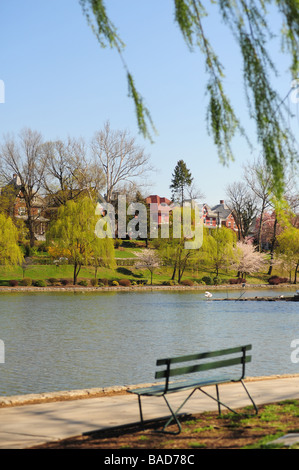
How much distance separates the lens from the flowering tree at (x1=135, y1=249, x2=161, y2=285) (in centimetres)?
6023

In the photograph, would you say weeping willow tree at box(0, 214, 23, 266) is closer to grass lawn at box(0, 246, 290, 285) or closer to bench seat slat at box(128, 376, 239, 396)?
grass lawn at box(0, 246, 290, 285)

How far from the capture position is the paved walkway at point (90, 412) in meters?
6.68

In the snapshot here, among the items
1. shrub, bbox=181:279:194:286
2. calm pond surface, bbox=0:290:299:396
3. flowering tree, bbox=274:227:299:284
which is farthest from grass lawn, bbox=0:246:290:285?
calm pond surface, bbox=0:290:299:396

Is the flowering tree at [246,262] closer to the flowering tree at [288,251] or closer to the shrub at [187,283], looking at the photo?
the flowering tree at [288,251]

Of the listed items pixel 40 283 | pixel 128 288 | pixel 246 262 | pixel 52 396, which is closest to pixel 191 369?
pixel 52 396

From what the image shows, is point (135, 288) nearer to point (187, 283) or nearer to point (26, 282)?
point (187, 283)

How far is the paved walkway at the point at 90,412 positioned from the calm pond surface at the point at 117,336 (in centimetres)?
337

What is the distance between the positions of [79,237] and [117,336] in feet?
99.4

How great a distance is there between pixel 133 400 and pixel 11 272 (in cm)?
4502

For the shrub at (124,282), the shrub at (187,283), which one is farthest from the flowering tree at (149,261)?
the shrub at (124,282)

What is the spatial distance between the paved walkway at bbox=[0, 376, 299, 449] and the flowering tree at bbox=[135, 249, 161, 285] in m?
50.0

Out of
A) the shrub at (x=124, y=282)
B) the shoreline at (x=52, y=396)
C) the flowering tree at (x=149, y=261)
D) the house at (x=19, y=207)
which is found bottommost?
the shrub at (x=124, y=282)
